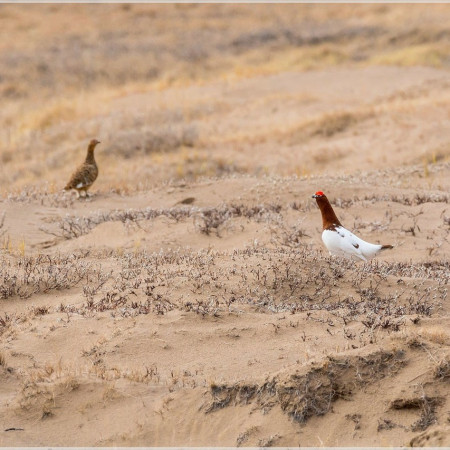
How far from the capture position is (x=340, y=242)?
8195 mm

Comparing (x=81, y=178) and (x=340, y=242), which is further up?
(x=340, y=242)

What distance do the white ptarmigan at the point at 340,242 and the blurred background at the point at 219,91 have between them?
6.05 meters

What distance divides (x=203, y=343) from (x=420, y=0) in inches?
1329

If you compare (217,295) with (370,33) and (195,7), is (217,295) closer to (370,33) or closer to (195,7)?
(370,33)

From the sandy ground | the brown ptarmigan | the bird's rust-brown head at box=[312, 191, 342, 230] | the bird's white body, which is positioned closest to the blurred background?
the brown ptarmigan

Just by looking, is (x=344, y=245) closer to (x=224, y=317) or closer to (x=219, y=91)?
(x=224, y=317)

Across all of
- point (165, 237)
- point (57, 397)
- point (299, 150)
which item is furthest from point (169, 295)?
point (299, 150)

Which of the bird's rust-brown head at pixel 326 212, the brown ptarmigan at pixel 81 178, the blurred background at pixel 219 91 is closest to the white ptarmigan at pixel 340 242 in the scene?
the bird's rust-brown head at pixel 326 212

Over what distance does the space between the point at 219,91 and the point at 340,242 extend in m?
17.0

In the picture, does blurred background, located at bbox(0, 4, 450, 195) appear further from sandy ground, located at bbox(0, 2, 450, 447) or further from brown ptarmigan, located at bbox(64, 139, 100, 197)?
sandy ground, located at bbox(0, 2, 450, 447)

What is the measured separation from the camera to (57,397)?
5.53 meters

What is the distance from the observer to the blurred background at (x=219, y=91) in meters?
17.7

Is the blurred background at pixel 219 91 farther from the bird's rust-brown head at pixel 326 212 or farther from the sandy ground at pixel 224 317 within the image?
the bird's rust-brown head at pixel 326 212

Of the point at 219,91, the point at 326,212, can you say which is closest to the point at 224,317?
the point at 326,212
